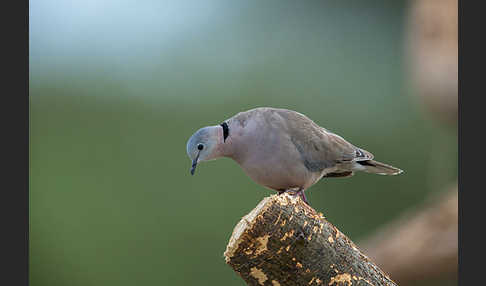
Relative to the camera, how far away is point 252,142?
6.63ft

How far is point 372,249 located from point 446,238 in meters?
0.63

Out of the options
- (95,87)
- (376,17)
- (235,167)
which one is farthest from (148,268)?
(376,17)

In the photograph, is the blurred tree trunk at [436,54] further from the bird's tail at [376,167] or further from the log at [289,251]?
the log at [289,251]

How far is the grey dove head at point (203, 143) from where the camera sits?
1.99 m

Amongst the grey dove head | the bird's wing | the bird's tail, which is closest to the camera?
the grey dove head

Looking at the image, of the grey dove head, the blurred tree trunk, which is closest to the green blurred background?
the blurred tree trunk

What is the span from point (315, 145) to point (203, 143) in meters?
0.51

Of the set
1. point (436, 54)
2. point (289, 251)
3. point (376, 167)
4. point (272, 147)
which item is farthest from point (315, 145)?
point (436, 54)

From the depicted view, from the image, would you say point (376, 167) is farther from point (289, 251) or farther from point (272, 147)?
point (289, 251)

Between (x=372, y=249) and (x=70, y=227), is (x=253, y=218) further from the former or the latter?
(x=70, y=227)

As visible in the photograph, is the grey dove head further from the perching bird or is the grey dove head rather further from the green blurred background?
the green blurred background

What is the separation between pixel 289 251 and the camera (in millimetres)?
1421

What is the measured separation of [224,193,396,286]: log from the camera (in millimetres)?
1415

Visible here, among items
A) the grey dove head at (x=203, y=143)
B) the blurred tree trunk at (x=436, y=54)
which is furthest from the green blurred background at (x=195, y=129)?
the grey dove head at (x=203, y=143)
